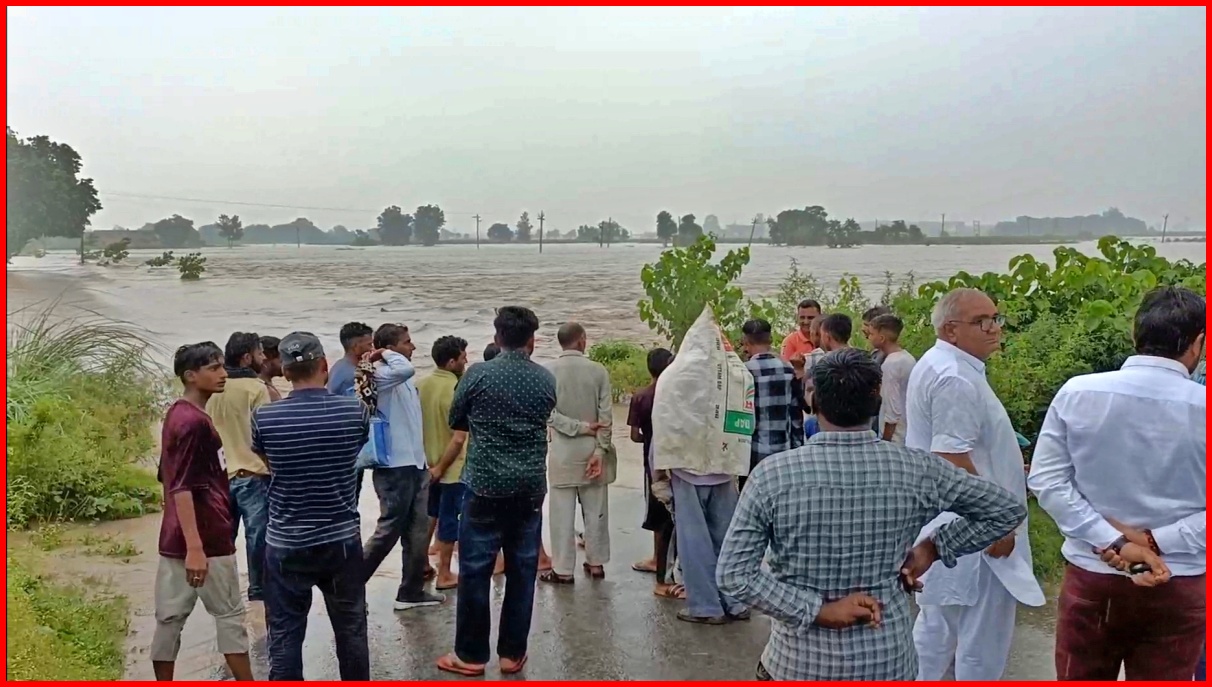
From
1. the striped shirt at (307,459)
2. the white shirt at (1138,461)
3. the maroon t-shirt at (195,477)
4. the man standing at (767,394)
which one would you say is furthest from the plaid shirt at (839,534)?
the man standing at (767,394)

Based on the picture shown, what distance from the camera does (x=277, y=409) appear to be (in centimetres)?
338

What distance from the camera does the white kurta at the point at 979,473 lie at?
10.7 feet

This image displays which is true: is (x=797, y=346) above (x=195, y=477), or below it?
above

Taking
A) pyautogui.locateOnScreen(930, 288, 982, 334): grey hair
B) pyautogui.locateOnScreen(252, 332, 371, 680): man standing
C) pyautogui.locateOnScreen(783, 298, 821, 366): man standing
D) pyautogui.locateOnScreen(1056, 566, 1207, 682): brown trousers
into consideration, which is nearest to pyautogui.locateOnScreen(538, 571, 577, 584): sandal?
pyautogui.locateOnScreen(252, 332, 371, 680): man standing

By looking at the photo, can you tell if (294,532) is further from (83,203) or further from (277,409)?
(83,203)

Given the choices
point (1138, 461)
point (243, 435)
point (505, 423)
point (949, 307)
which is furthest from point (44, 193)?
point (1138, 461)

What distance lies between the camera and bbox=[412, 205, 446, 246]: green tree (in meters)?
15.0

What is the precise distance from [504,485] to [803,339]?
11.6 feet

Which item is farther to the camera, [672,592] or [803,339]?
[803,339]

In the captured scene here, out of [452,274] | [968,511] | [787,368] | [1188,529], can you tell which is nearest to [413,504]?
[787,368]

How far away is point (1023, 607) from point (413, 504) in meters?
3.40

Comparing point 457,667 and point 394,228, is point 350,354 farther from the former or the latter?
point 394,228

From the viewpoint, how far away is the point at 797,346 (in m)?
6.83

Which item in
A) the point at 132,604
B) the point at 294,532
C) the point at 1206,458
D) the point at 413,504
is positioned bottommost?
the point at 132,604
